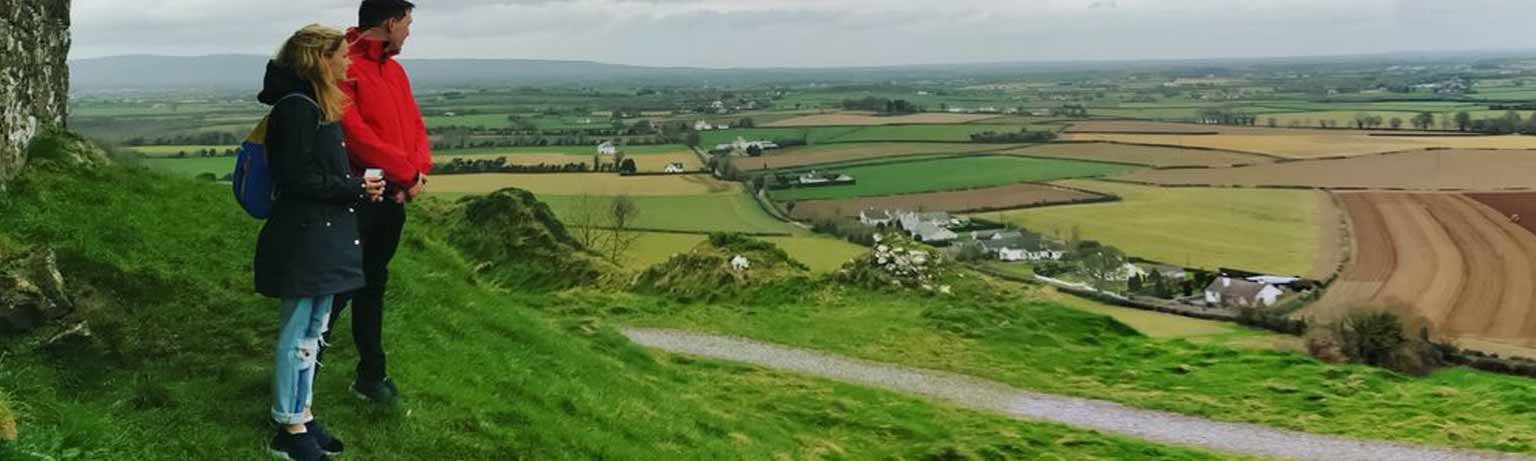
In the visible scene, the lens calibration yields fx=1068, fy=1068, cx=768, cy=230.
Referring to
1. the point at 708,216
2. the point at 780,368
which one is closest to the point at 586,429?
the point at 780,368

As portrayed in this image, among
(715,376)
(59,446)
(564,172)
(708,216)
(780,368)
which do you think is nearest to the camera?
(59,446)

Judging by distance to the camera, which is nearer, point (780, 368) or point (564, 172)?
point (780, 368)

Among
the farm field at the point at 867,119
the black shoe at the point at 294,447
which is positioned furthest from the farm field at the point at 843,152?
the black shoe at the point at 294,447

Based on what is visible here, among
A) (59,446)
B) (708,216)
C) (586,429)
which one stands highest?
(59,446)

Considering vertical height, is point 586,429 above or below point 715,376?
above

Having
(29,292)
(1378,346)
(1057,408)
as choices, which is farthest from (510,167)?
(29,292)

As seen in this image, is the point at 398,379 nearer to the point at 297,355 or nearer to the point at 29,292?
the point at 297,355

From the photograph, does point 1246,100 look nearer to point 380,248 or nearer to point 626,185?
point 626,185

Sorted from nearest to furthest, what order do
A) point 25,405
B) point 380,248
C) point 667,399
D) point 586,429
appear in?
1. point 25,405
2. point 380,248
3. point 586,429
4. point 667,399
